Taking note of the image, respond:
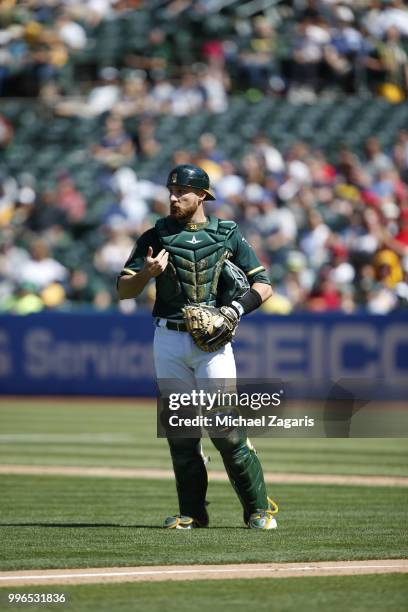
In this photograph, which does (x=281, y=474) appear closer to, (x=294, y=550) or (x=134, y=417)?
(x=294, y=550)

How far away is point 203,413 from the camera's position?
311 inches

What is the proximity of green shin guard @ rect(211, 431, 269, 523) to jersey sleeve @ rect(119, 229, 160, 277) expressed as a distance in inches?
46.8

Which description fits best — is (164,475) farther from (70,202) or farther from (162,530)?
(70,202)

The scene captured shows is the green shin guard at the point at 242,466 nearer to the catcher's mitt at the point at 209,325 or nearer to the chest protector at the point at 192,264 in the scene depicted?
the catcher's mitt at the point at 209,325

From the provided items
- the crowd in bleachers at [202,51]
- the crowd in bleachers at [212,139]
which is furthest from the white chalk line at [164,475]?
the crowd in bleachers at [202,51]

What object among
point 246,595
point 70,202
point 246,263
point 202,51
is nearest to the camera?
point 246,595

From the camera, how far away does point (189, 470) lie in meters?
7.97

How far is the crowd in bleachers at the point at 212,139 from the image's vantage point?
20.5 meters

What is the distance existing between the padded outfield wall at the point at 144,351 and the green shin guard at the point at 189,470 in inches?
423

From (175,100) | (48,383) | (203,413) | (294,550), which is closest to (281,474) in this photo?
(203,413)

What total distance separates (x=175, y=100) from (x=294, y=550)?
17.5 m

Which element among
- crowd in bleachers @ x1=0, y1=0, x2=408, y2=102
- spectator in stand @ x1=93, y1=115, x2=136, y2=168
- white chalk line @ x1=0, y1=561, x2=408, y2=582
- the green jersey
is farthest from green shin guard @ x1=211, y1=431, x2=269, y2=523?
crowd in bleachers @ x1=0, y1=0, x2=408, y2=102

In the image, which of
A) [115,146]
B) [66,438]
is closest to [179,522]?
[66,438]

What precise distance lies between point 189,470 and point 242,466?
0.35 meters
